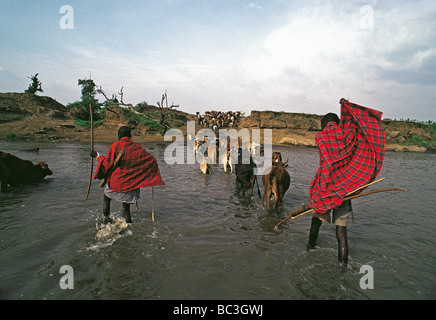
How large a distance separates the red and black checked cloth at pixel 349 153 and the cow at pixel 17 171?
8.19m

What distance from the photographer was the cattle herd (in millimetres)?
20953

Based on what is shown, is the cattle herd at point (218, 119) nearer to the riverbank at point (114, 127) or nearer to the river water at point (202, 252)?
the riverbank at point (114, 127)

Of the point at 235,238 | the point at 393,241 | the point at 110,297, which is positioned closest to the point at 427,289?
the point at 393,241

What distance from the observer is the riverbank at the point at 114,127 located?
21.5 meters

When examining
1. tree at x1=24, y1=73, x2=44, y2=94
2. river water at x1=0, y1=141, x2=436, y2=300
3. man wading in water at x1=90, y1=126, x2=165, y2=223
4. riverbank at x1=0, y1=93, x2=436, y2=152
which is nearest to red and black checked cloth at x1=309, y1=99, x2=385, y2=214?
river water at x1=0, y1=141, x2=436, y2=300

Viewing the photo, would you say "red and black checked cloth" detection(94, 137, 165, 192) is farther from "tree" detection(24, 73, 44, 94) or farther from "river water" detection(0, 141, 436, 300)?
"tree" detection(24, 73, 44, 94)

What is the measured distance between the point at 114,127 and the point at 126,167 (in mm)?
23804

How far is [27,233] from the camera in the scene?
427 centimetres

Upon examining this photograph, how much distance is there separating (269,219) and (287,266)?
1.98 metres

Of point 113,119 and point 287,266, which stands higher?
point 113,119

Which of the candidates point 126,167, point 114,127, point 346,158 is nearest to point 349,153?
point 346,158

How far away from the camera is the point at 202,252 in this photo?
3.86 m
